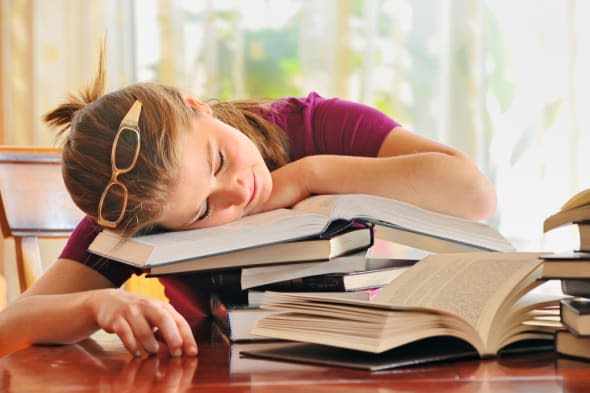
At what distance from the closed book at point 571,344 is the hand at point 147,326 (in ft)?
0.96

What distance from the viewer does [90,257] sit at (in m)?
1.27

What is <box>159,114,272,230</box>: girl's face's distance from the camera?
1.08 metres

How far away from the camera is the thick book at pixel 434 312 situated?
2.08 feet

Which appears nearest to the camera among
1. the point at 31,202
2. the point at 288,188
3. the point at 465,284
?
the point at 465,284

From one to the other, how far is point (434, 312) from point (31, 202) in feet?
4.52

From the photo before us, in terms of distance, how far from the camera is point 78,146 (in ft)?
3.63

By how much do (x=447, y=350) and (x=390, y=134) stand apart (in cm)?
85

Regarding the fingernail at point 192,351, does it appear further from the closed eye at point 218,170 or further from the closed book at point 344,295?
the closed eye at point 218,170

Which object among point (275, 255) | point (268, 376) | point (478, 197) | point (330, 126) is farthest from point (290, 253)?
point (330, 126)

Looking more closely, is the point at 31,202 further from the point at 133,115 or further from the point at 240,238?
the point at 240,238

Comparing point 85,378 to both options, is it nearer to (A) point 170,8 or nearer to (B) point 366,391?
(B) point 366,391

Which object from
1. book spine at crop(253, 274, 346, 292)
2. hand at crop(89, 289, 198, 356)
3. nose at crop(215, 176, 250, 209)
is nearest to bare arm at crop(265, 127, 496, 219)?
nose at crop(215, 176, 250, 209)

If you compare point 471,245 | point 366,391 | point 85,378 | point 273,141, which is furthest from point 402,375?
point 273,141

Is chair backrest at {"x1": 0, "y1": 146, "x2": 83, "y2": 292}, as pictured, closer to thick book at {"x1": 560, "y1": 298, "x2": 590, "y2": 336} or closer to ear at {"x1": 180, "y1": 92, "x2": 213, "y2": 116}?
ear at {"x1": 180, "y1": 92, "x2": 213, "y2": 116}
